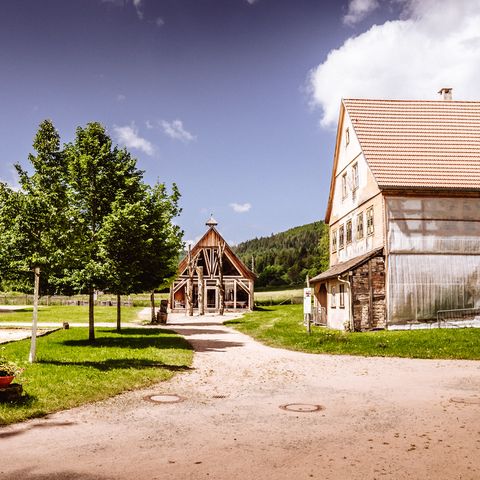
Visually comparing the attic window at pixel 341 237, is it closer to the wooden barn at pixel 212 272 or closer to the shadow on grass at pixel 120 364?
the shadow on grass at pixel 120 364

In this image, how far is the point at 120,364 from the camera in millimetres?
14094

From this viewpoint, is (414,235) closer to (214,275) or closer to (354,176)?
(354,176)

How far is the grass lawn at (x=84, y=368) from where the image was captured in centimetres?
934

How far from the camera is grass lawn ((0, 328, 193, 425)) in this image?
9.34 m

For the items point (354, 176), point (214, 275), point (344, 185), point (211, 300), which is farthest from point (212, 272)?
point (354, 176)

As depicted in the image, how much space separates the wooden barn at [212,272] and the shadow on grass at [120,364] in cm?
3354

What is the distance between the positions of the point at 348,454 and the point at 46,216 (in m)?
10.9

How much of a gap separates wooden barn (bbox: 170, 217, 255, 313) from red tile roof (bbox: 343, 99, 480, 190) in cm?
2437

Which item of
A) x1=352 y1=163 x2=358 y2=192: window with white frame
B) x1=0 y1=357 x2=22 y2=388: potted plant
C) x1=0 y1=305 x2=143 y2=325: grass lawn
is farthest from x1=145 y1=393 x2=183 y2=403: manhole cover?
x1=0 y1=305 x2=143 y2=325: grass lawn

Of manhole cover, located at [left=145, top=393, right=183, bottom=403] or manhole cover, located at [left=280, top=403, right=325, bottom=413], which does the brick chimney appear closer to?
manhole cover, located at [left=280, top=403, right=325, bottom=413]

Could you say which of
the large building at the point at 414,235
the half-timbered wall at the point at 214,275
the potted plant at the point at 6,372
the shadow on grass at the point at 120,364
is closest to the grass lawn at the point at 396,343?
the large building at the point at 414,235

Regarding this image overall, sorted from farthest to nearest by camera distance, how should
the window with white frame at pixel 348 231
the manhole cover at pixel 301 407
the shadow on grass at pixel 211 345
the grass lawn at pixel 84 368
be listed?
the window with white frame at pixel 348 231, the shadow on grass at pixel 211 345, the grass lawn at pixel 84 368, the manhole cover at pixel 301 407

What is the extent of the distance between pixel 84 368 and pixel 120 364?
1175 millimetres

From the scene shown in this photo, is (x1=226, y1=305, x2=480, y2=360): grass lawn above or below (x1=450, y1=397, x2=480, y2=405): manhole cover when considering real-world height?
above
